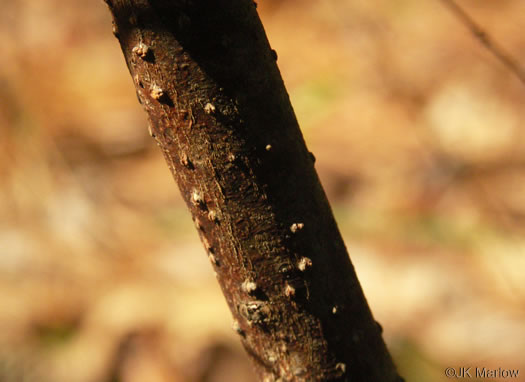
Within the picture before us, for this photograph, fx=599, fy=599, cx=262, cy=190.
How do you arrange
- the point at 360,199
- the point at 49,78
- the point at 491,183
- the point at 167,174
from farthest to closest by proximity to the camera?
the point at 49,78 < the point at 167,174 < the point at 360,199 < the point at 491,183

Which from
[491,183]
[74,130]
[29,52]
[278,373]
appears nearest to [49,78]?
[29,52]

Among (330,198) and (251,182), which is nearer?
(251,182)

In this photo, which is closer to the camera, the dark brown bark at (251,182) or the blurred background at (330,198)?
the dark brown bark at (251,182)

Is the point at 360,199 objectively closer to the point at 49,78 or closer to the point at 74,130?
the point at 74,130

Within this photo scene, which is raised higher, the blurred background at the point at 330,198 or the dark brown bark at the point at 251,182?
the blurred background at the point at 330,198

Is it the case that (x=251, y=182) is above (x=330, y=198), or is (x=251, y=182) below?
below
